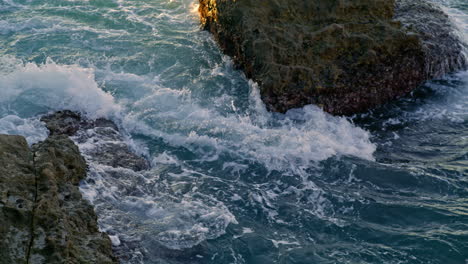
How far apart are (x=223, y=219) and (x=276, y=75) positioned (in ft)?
9.44

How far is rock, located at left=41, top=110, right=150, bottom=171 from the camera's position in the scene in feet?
21.1

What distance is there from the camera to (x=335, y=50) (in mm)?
8039

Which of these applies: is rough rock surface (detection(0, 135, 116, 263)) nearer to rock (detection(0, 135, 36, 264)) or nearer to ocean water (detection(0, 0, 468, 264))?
rock (detection(0, 135, 36, 264))

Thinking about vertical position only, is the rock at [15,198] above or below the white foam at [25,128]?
above

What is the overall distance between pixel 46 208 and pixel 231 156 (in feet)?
9.76

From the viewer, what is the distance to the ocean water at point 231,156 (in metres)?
5.40

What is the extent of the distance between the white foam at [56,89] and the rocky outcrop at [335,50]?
2457 mm

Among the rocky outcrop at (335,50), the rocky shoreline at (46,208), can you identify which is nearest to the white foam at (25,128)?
the rocky shoreline at (46,208)

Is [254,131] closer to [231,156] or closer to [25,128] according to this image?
[231,156]

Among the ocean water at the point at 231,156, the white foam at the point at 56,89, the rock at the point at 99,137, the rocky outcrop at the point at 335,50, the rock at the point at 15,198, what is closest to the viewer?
the rock at the point at 15,198

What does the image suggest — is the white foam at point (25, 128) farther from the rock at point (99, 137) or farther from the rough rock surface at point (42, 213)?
the rough rock surface at point (42, 213)

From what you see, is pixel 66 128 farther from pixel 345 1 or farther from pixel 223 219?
pixel 345 1

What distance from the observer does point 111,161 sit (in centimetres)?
637

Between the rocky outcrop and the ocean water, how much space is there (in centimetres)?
28
